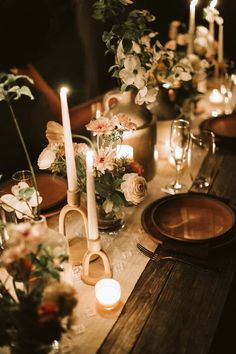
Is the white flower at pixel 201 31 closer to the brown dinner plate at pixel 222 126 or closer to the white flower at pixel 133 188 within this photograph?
the brown dinner plate at pixel 222 126

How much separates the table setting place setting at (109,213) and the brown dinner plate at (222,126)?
0.05ft

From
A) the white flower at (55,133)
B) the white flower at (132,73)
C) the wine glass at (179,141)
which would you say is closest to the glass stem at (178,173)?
the wine glass at (179,141)

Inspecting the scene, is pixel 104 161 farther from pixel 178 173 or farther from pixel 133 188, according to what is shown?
pixel 178 173

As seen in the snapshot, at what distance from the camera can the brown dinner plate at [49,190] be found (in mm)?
1516

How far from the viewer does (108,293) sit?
3.82 feet

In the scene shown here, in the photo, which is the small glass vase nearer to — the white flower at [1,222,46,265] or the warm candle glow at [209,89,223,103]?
the white flower at [1,222,46,265]

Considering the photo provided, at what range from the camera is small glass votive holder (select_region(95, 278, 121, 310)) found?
114 centimetres

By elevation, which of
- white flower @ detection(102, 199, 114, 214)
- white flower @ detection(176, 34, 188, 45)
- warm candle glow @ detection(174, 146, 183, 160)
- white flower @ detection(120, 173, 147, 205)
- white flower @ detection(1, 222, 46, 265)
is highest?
white flower @ detection(1, 222, 46, 265)

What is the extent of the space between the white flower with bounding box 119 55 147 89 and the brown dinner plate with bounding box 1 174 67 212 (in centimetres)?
41

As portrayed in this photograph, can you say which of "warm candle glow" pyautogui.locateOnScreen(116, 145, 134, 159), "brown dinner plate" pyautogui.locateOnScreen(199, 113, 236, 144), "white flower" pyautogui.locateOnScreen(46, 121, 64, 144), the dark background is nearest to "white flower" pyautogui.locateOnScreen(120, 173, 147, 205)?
"warm candle glow" pyautogui.locateOnScreen(116, 145, 134, 159)

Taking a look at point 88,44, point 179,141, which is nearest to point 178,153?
point 179,141

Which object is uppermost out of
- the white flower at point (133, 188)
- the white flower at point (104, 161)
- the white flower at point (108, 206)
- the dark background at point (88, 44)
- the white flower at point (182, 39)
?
the white flower at point (182, 39)

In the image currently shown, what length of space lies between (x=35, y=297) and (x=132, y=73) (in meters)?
0.80

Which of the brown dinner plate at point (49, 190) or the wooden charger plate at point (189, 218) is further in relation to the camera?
the brown dinner plate at point (49, 190)
